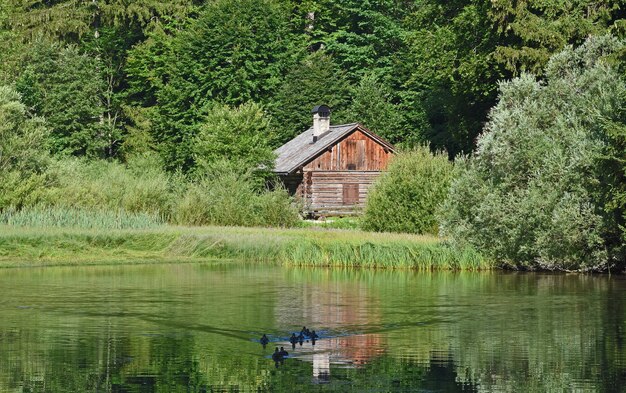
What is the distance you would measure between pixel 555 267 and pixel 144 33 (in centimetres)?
5218

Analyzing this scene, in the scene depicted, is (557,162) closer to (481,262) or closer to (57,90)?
(481,262)

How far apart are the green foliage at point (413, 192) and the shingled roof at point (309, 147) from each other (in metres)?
19.4

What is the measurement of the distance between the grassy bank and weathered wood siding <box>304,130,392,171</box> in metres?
23.6

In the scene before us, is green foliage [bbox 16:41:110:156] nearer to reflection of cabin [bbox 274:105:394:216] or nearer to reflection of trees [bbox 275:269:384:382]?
reflection of cabin [bbox 274:105:394:216]

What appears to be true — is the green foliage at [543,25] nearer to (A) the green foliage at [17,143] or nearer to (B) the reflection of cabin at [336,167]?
(B) the reflection of cabin at [336,167]

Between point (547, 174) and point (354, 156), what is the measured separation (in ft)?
101

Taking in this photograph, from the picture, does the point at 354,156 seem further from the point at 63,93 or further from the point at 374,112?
the point at 63,93

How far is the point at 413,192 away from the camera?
4481 centimetres

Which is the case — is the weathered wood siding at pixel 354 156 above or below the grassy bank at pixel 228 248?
above

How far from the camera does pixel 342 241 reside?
40.3m

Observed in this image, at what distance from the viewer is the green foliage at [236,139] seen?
198ft

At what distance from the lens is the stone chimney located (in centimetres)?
6906

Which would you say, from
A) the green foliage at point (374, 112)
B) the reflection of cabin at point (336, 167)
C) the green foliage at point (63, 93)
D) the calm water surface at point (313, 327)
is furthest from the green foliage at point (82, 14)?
the calm water surface at point (313, 327)

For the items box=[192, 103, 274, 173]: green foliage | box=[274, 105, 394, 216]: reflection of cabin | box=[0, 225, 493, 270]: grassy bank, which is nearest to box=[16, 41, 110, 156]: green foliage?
box=[192, 103, 274, 173]: green foliage
